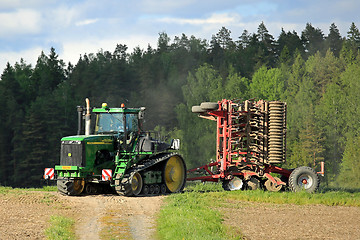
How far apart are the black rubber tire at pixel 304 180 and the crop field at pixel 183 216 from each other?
1368 millimetres

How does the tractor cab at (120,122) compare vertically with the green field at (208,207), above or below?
above

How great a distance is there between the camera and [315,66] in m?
80.7

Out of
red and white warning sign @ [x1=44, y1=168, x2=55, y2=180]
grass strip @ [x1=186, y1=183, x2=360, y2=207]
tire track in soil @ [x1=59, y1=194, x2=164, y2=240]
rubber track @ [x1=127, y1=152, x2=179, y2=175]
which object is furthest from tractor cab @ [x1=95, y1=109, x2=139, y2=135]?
grass strip @ [x1=186, y1=183, x2=360, y2=207]

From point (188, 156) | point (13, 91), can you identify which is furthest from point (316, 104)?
point (13, 91)

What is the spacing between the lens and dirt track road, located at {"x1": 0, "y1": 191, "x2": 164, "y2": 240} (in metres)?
14.3

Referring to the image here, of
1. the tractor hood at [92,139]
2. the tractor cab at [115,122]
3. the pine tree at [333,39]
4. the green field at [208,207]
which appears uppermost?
the pine tree at [333,39]

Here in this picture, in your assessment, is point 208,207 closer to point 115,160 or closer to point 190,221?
point 190,221

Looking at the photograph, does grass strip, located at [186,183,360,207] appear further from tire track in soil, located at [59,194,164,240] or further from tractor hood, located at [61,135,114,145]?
tractor hood, located at [61,135,114,145]

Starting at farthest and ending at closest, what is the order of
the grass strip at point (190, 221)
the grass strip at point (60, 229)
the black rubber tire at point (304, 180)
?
the black rubber tire at point (304, 180)
the grass strip at point (190, 221)
the grass strip at point (60, 229)

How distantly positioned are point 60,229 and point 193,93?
62.5 m

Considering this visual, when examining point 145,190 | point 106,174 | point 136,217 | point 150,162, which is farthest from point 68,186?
point 136,217

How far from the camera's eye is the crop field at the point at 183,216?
14.3m

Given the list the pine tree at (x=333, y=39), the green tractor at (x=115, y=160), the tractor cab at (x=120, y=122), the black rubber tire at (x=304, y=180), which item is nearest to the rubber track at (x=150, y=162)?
the green tractor at (x=115, y=160)

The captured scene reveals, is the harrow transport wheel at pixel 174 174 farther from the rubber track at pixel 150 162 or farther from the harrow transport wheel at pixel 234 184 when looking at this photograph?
the harrow transport wheel at pixel 234 184
